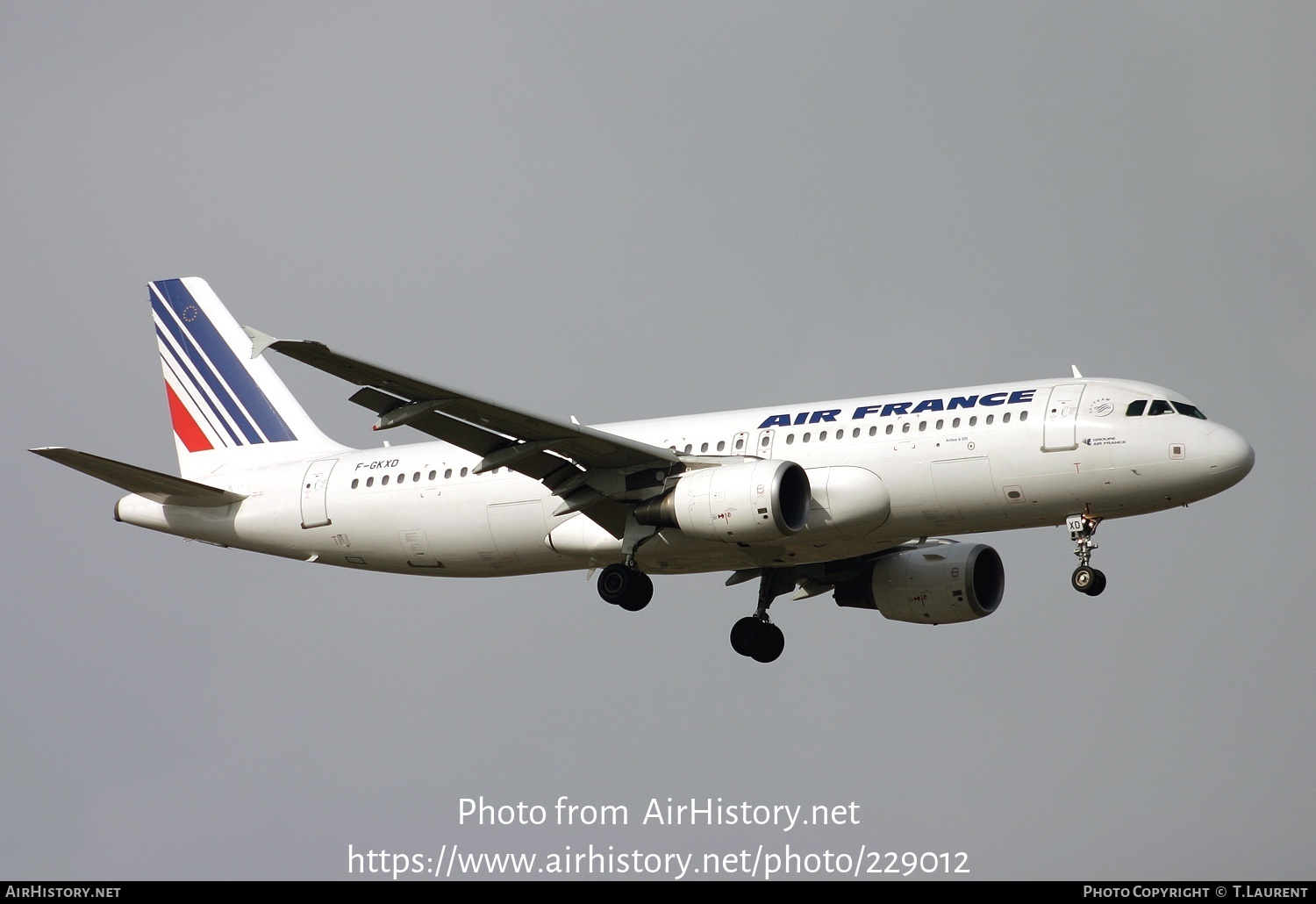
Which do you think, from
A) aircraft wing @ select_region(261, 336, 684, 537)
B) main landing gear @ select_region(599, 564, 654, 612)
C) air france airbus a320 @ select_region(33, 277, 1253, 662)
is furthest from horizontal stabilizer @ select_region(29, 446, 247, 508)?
main landing gear @ select_region(599, 564, 654, 612)

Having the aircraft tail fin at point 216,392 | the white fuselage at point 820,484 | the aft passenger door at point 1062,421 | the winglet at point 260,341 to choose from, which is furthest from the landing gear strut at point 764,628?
the winglet at point 260,341

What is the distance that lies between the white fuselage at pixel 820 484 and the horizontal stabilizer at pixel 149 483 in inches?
10.4

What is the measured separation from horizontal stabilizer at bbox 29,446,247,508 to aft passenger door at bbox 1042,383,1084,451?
19130 millimetres

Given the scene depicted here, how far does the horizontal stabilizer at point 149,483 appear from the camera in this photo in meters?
38.5

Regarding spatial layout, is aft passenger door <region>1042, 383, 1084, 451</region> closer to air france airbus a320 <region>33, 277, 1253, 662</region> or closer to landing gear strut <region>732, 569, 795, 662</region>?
air france airbus a320 <region>33, 277, 1253, 662</region>

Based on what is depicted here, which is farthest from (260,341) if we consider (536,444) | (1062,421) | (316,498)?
(1062,421)

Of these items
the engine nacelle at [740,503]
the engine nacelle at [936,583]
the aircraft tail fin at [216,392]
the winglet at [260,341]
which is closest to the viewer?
the winglet at [260,341]

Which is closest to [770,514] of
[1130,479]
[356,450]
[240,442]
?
[1130,479]

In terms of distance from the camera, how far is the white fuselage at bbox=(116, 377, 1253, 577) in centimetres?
3509

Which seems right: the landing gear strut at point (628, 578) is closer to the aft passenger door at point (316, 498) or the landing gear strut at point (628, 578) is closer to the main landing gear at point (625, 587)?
the main landing gear at point (625, 587)

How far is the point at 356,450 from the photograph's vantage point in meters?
43.7

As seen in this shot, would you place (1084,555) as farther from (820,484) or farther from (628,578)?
(628,578)

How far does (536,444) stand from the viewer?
36.9 metres

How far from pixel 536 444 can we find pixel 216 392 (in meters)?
12.9
